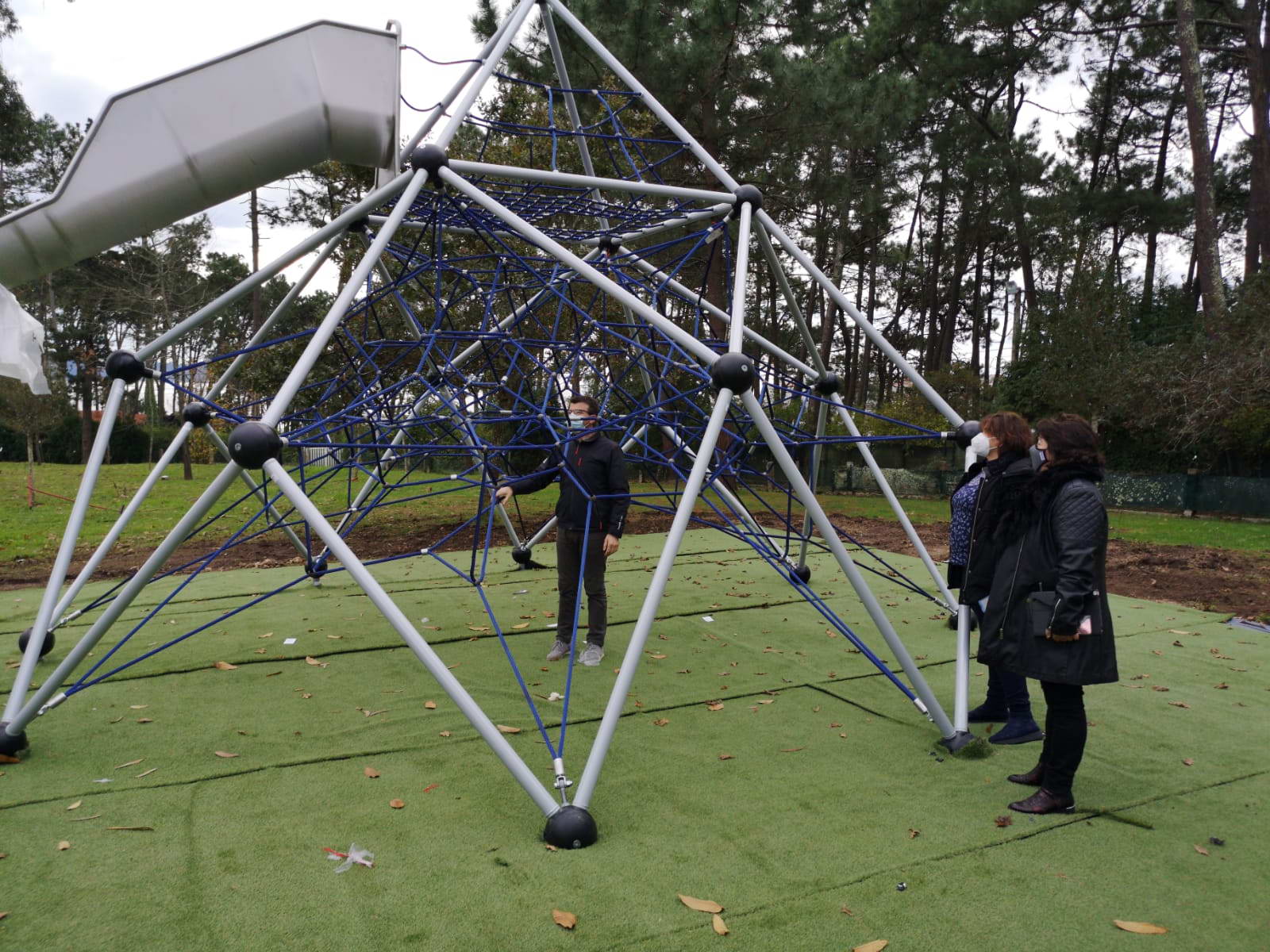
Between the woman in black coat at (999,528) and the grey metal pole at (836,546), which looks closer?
the grey metal pole at (836,546)

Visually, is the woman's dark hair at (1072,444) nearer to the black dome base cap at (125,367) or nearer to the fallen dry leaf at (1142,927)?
the fallen dry leaf at (1142,927)

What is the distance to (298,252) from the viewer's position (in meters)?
4.02

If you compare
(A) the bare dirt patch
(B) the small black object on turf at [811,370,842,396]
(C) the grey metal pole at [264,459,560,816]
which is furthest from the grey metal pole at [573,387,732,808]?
(A) the bare dirt patch

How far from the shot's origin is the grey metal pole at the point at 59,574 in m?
3.93

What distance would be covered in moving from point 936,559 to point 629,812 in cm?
817

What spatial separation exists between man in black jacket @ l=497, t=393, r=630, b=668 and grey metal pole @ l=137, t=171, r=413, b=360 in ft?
5.90

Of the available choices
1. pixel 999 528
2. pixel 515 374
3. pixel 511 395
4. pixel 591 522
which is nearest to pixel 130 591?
pixel 591 522

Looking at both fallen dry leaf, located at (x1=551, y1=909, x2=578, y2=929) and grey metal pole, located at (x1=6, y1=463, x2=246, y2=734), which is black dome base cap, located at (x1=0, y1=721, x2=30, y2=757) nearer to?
grey metal pole, located at (x1=6, y1=463, x2=246, y2=734)

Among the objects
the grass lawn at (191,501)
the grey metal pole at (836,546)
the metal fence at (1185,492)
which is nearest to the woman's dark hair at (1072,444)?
the grey metal pole at (836,546)

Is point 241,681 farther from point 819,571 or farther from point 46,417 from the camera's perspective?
point 46,417

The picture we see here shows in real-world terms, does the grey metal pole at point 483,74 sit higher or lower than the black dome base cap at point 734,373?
higher

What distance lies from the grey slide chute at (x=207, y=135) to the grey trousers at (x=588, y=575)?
2.64 meters

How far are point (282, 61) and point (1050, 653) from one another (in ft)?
14.6

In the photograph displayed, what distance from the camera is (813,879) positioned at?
110 inches
